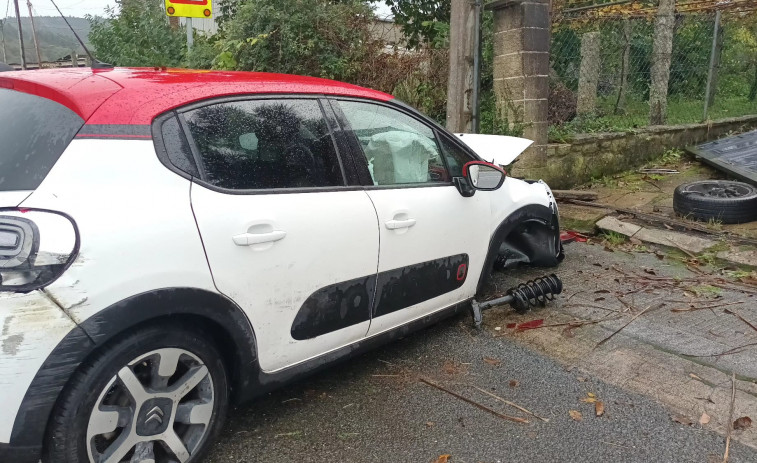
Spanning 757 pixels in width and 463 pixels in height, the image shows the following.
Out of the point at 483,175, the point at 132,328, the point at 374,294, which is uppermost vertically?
the point at 483,175

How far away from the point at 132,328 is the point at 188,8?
20.2ft

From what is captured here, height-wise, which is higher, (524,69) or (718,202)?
(524,69)

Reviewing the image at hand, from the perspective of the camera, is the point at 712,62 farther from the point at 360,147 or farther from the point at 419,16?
the point at 360,147

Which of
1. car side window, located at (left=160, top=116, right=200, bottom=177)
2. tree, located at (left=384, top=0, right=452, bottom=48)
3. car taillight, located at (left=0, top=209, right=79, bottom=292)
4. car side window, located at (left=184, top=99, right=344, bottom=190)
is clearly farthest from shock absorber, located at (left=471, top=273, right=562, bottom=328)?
tree, located at (left=384, top=0, right=452, bottom=48)

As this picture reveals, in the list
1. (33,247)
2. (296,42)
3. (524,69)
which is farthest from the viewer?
(296,42)

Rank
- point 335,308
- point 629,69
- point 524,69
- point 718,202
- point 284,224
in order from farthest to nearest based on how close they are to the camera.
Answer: point 629,69
point 524,69
point 718,202
point 335,308
point 284,224

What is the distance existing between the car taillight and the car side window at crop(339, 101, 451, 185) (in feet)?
5.10

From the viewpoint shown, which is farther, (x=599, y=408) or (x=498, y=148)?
(x=498, y=148)

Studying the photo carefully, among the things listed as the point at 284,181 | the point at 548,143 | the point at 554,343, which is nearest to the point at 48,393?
the point at 284,181

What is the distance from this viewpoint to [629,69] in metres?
9.31

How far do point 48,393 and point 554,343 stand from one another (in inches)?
113

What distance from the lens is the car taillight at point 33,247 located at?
192cm

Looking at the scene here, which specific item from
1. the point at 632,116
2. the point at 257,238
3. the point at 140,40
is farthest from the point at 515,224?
the point at 140,40

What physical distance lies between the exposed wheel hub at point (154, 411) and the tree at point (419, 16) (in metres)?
6.94
